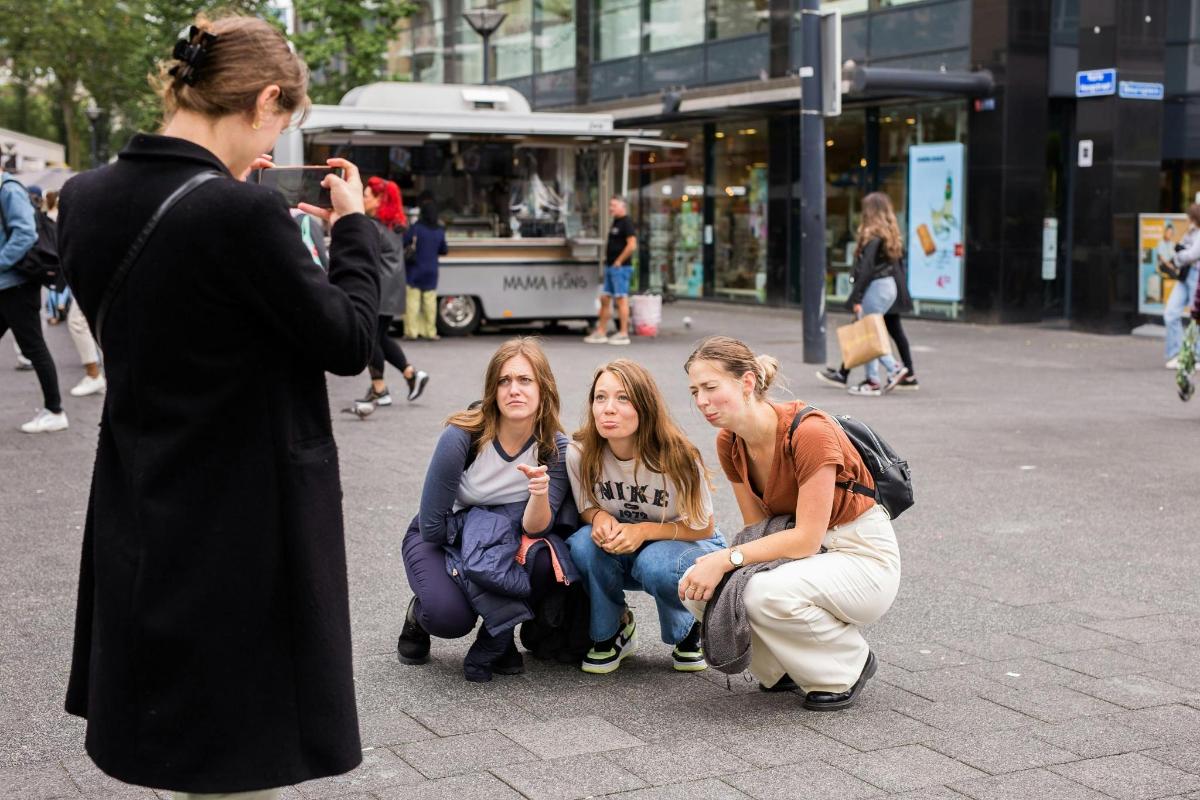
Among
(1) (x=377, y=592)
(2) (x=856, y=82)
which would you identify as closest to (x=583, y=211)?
(2) (x=856, y=82)

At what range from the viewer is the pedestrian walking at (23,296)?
9.98m

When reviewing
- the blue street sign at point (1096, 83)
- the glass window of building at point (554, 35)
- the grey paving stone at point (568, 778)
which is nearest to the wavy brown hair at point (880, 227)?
the blue street sign at point (1096, 83)

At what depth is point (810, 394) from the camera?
13047 mm

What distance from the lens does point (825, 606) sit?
463cm

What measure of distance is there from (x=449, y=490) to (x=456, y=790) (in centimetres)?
131

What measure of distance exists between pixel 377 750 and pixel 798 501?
1435 millimetres

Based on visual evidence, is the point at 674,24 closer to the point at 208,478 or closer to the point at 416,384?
the point at 416,384

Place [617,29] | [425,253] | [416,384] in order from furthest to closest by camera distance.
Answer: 1. [617,29]
2. [425,253]
3. [416,384]

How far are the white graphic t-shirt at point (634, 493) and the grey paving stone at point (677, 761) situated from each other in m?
0.88

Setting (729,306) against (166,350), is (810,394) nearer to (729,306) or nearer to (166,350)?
(166,350)

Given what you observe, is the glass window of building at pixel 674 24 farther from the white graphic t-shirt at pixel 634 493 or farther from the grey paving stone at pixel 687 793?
the grey paving stone at pixel 687 793

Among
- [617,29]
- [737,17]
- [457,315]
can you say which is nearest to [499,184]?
[457,315]

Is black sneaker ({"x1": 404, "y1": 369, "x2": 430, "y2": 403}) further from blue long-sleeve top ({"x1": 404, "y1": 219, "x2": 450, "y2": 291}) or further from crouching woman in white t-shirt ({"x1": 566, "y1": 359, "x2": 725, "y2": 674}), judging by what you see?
crouching woman in white t-shirt ({"x1": 566, "y1": 359, "x2": 725, "y2": 674})

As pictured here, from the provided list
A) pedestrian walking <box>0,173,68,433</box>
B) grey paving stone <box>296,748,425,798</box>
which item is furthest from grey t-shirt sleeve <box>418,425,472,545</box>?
pedestrian walking <box>0,173,68,433</box>
